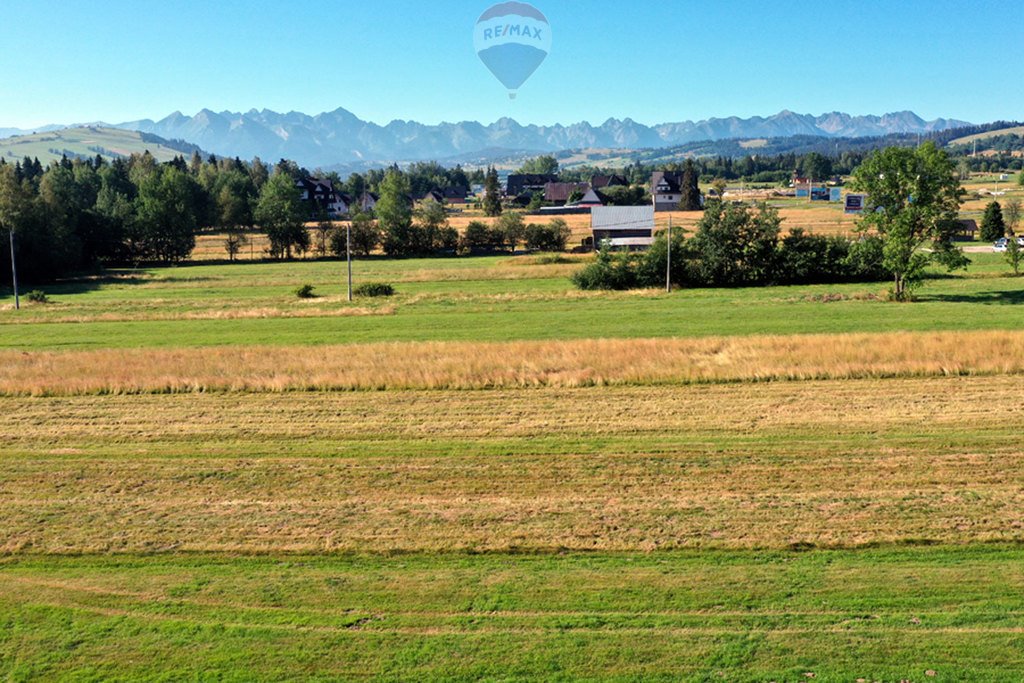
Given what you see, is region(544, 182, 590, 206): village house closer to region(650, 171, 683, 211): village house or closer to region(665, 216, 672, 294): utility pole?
region(650, 171, 683, 211): village house

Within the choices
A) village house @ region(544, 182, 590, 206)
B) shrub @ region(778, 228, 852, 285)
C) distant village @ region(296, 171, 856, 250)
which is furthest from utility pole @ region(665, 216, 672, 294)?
village house @ region(544, 182, 590, 206)

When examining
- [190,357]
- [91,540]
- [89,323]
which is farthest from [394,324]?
[91,540]

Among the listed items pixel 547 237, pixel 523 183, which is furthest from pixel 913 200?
pixel 523 183

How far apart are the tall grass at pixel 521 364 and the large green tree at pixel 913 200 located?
1239cm

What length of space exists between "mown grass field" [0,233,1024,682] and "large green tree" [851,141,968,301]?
12.9m

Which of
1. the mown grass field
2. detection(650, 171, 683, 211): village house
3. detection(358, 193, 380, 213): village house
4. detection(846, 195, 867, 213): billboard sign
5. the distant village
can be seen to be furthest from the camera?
detection(358, 193, 380, 213): village house

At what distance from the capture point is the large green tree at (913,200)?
39.3 metres

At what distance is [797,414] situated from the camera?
1956cm

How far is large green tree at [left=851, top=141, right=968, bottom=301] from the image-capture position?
3928 centimetres

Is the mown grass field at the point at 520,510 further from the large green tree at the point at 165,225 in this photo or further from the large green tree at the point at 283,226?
the large green tree at the point at 165,225

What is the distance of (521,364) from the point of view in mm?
24750

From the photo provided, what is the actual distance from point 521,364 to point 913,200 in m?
24.2

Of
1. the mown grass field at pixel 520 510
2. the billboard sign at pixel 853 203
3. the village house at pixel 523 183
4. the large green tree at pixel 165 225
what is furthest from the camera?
the village house at pixel 523 183

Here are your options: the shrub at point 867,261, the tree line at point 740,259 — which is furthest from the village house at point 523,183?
the shrub at point 867,261
